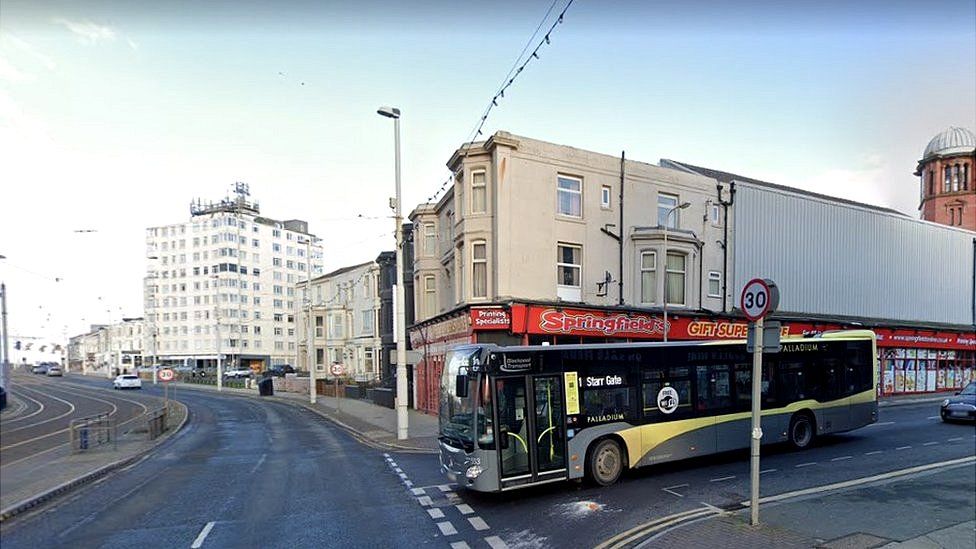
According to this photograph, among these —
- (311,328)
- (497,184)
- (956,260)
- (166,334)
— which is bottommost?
(166,334)

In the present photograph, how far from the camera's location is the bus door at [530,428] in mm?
9117

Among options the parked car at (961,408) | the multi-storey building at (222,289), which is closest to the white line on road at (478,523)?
the parked car at (961,408)

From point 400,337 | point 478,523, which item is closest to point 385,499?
point 478,523

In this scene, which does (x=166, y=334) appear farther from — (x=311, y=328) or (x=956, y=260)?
(x=956, y=260)

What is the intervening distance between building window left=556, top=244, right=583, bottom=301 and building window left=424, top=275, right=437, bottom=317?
9.52 metres

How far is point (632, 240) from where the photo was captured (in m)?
23.3

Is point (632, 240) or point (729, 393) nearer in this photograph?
point (729, 393)

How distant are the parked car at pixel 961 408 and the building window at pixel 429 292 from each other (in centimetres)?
2281

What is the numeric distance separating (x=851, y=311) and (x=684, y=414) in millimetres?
26076

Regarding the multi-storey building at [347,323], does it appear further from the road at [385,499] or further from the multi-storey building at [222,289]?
the road at [385,499]

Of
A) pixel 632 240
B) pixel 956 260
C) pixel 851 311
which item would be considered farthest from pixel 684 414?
pixel 956 260

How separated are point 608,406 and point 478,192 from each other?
1318 cm

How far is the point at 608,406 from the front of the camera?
10352 millimetres

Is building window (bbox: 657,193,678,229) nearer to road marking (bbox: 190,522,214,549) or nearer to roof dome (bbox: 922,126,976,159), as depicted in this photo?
road marking (bbox: 190,522,214,549)
